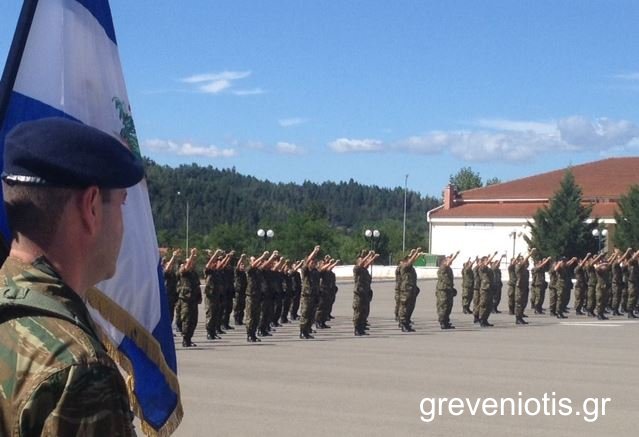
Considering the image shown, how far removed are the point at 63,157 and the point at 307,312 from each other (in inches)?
662

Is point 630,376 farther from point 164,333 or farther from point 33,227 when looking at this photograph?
point 33,227

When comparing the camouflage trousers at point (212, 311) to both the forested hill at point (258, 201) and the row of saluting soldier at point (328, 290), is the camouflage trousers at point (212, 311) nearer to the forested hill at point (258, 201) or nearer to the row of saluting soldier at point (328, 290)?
the row of saluting soldier at point (328, 290)

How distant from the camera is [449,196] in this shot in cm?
7319

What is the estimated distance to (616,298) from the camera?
1107 inches

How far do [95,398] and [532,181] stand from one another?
246 feet

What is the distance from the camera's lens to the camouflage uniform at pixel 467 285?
83.5ft

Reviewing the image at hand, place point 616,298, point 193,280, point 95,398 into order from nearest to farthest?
point 95,398
point 193,280
point 616,298

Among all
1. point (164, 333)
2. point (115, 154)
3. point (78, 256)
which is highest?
point (115, 154)

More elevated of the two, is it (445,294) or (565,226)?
(565,226)

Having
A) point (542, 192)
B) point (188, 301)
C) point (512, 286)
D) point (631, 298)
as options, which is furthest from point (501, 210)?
point (188, 301)

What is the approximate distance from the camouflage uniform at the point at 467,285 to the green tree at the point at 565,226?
2789cm

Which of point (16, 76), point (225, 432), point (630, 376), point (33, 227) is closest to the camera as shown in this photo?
point (33, 227)

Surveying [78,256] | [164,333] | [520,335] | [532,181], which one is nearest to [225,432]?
[164,333]

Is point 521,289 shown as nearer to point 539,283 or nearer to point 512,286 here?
point 512,286
